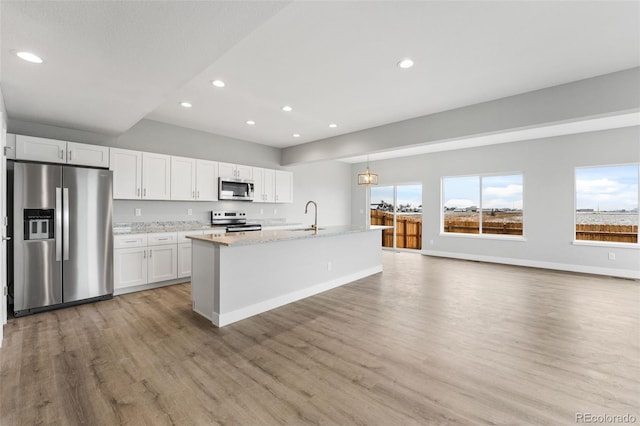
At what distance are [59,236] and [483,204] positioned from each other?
26.3 ft

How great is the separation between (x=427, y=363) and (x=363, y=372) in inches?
21.5

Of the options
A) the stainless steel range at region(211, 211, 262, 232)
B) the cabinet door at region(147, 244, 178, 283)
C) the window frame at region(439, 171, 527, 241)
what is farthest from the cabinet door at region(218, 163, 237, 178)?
the window frame at region(439, 171, 527, 241)

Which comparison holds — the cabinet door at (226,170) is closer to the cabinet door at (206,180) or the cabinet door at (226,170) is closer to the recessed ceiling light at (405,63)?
the cabinet door at (206,180)

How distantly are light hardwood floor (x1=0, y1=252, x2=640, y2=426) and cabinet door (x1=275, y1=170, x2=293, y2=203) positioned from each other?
3218 mm

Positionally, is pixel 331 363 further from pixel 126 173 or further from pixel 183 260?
pixel 126 173

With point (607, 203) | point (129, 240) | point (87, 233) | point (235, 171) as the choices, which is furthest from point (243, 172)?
point (607, 203)

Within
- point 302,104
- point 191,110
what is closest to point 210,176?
point 191,110

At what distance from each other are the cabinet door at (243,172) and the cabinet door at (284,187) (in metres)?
0.74

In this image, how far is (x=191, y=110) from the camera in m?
4.36

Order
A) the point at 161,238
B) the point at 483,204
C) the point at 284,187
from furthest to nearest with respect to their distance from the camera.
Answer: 1. the point at 483,204
2. the point at 284,187
3. the point at 161,238

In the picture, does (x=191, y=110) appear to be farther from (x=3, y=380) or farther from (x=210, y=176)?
(x=3, y=380)

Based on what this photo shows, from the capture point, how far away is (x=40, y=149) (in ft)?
11.6

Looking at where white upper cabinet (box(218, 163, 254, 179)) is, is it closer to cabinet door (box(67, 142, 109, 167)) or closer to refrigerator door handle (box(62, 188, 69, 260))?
cabinet door (box(67, 142, 109, 167))

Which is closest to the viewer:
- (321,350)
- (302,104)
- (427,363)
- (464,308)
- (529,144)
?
(427,363)
